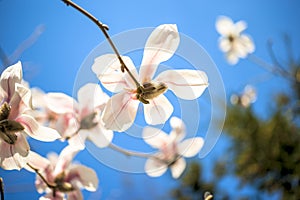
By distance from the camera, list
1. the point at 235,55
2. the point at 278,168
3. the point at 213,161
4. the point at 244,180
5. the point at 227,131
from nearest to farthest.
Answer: the point at 235,55 < the point at 278,168 < the point at 244,180 < the point at 227,131 < the point at 213,161

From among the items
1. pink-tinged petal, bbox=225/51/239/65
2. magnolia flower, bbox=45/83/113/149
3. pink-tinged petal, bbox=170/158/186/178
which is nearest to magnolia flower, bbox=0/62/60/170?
magnolia flower, bbox=45/83/113/149

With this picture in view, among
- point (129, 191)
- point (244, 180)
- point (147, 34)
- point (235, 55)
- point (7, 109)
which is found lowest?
point (7, 109)

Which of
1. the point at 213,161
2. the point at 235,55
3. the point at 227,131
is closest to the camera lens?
the point at 235,55

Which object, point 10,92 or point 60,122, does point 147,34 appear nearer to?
point 10,92

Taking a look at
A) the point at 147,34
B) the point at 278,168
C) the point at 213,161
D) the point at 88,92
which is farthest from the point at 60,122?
the point at 213,161

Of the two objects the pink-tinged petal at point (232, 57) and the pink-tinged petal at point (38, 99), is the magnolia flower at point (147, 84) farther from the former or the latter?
the pink-tinged petal at point (232, 57)

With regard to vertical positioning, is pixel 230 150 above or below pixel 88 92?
above

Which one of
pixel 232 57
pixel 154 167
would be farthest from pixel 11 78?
pixel 232 57

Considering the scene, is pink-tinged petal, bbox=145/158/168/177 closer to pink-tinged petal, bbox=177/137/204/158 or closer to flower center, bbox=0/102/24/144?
pink-tinged petal, bbox=177/137/204/158
